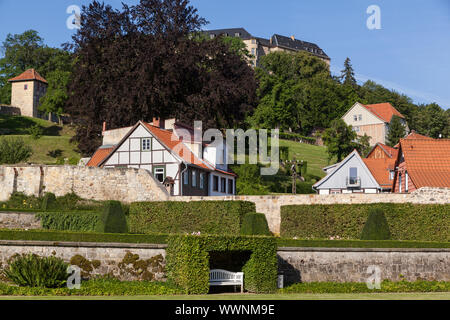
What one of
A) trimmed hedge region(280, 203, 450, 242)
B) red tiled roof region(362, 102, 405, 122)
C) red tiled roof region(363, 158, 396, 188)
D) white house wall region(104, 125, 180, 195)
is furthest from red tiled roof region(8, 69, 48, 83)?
trimmed hedge region(280, 203, 450, 242)

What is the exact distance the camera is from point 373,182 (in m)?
57.2

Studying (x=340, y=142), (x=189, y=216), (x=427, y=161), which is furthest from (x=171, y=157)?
(x=340, y=142)

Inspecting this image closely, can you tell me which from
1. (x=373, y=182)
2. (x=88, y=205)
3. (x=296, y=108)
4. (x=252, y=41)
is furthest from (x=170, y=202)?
(x=252, y=41)

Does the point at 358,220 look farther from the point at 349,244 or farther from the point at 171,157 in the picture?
the point at 171,157

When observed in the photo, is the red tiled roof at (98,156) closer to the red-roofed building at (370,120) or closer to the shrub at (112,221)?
the shrub at (112,221)

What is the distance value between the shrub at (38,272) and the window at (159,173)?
22.7 m

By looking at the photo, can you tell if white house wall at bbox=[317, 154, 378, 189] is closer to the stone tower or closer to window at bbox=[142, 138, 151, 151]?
window at bbox=[142, 138, 151, 151]

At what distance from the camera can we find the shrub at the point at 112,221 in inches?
1103

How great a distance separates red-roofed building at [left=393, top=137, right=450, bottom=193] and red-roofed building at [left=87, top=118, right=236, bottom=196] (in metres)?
13.6

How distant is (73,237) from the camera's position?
80.9 feet

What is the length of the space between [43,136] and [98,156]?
26.2 metres

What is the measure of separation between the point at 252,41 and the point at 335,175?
111m

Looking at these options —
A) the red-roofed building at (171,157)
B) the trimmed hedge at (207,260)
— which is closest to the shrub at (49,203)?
the red-roofed building at (171,157)

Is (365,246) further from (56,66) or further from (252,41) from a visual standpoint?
(252,41)
